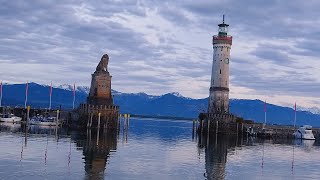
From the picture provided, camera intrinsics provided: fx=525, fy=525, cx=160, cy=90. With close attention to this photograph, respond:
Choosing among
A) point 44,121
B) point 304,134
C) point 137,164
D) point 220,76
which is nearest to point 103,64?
point 44,121

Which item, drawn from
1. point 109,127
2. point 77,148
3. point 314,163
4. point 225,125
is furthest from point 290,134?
point 77,148

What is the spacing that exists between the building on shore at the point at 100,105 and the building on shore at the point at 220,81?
68.0ft

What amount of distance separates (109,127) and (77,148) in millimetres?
49367

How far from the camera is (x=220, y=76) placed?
355 feet

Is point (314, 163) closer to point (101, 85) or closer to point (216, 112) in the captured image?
point (216, 112)

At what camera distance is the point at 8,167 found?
4038 cm

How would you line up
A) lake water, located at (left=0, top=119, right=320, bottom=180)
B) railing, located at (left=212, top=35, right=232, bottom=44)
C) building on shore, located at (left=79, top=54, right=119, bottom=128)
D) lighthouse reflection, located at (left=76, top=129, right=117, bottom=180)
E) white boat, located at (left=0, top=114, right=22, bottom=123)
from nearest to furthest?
lighthouse reflection, located at (left=76, top=129, right=117, bottom=180), lake water, located at (left=0, top=119, right=320, bottom=180), building on shore, located at (left=79, top=54, right=119, bottom=128), railing, located at (left=212, top=35, right=232, bottom=44), white boat, located at (left=0, top=114, right=22, bottom=123)

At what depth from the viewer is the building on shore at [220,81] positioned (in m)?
108

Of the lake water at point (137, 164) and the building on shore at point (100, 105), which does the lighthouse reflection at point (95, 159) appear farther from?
the building on shore at point (100, 105)

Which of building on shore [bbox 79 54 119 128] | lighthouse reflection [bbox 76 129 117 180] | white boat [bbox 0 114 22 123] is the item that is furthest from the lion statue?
lighthouse reflection [bbox 76 129 117 180]

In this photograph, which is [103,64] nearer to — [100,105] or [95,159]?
[100,105]

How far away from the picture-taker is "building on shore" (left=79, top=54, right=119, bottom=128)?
10819cm

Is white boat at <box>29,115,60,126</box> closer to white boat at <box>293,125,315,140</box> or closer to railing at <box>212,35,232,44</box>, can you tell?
railing at <box>212,35,232,44</box>

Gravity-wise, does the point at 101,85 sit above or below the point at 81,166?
above
